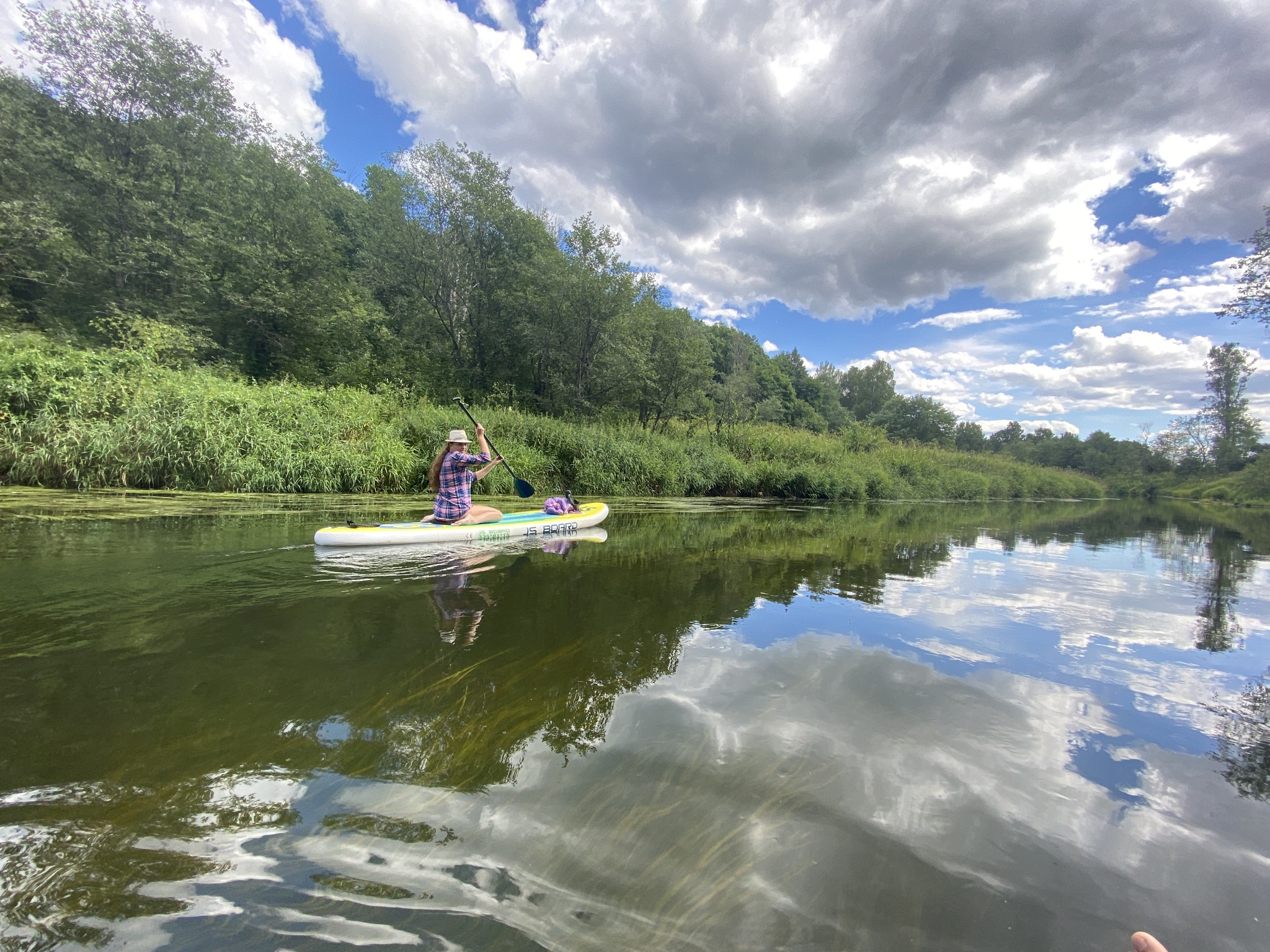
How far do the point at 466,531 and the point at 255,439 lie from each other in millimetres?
6066

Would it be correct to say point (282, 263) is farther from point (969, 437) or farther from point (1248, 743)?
point (969, 437)

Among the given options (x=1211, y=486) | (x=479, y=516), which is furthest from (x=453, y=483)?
(x=1211, y=486)

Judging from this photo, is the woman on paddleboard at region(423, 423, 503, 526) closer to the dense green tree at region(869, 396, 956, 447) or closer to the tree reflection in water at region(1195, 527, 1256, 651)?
the tree reflection in water at region(1195, 527, 1256, 651)

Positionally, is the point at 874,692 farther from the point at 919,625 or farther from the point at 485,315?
the point at 485,315

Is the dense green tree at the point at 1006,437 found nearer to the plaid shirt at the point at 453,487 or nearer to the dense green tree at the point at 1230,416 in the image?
the dense green tree at the point at 1230,416

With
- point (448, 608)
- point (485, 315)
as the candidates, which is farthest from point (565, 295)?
point (448, 608)

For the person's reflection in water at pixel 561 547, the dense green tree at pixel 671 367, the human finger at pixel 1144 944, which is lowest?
the human finger at pixel 1144 944

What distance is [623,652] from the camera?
3.52 meters

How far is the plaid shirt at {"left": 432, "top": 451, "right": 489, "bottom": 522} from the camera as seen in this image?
7.02 metres

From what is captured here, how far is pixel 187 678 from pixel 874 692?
3.89m

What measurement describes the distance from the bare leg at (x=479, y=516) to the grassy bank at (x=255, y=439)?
4.37 metres

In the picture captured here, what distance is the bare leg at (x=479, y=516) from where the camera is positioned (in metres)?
7.08

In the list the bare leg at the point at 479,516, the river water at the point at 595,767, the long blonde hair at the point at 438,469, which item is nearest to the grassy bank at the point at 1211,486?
the river water at the point at 595,767

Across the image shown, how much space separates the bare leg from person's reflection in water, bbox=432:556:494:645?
1539mm
